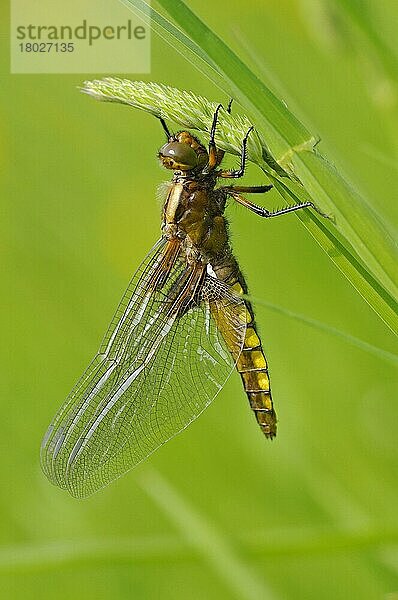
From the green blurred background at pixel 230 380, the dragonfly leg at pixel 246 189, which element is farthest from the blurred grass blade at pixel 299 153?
the dragonfly leg at pixel 246 189

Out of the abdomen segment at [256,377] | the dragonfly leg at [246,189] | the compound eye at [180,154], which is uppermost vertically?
the compound eye at [180,154]

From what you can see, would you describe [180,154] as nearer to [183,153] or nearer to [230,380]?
[183,153]

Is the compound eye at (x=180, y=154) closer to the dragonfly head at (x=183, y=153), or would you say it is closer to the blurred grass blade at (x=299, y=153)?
the dragonfly head at (x=183, y=153)

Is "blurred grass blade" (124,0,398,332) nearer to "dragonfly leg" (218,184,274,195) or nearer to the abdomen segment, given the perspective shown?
"dragonfly leg" (218,184,274,195)

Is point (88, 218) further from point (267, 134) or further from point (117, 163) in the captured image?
point (267, 134)

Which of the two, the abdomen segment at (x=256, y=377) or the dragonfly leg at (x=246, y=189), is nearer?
the dragonfly leg at (x=246, y=189)

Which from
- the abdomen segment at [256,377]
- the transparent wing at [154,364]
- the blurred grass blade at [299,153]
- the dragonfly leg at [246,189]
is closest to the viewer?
the blurred grass blade at [299,153]

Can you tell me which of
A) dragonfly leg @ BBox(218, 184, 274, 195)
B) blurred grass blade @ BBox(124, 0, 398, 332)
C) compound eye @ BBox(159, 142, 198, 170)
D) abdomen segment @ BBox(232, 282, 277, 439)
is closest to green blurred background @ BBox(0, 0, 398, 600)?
abdomen segment @ BBox(232, 282, 277, 439)
